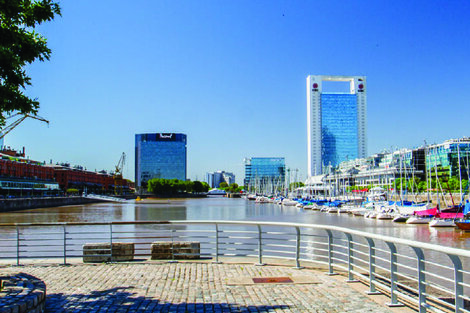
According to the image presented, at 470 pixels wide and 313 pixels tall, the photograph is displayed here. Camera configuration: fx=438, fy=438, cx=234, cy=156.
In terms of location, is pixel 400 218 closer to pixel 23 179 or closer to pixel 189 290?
pixel 189 290

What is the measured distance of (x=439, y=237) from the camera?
143ft

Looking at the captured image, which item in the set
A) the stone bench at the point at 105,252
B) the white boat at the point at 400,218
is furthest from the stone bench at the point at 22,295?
the white boat at the point at 400,218

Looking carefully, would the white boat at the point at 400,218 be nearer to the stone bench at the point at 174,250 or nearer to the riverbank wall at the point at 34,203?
the stone bench at the point at 174,250

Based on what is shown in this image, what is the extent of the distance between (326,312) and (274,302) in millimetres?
1212

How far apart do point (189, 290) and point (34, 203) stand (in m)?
110

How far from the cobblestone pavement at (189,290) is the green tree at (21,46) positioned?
14.6 ft

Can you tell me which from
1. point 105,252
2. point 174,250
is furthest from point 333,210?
point 105,252

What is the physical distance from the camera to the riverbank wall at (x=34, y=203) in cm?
9423

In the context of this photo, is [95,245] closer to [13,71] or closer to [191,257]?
[191,257]

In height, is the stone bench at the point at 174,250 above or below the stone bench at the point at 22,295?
below

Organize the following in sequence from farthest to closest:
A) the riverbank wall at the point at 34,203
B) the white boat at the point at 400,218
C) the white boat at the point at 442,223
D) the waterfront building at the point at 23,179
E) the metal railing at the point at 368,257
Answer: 1. the waterfront building at the point at 23,179
2. the riverbank wall at the point at 34,203
3. the white boat at the point at 400,218
4. the white boat at the point at 442,223
5. the metal railing at the point at 368,257

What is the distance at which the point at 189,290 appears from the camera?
1017 cm

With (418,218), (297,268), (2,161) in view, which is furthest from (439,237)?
(2,161)

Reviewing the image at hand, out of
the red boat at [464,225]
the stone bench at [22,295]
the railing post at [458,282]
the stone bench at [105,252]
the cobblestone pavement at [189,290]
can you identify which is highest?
the railing post at [458,282]
